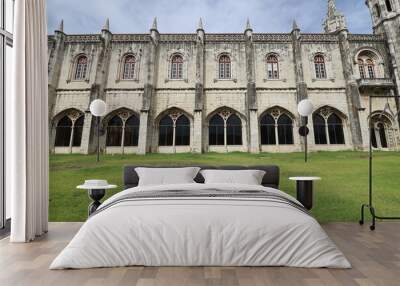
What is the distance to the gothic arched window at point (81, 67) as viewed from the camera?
6568mm

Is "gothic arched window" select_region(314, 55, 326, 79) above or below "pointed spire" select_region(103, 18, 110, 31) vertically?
below

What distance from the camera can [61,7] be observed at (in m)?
5.36

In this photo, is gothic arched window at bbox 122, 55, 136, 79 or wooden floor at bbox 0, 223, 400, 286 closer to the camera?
wooden floor at bbox 0, 223, 400, 286

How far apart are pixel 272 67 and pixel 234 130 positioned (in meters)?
2.14

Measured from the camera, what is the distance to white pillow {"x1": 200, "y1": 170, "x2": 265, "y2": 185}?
371 cm

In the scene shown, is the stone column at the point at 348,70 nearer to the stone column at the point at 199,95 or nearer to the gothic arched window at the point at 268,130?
the gothic arched window at the point at 268,130

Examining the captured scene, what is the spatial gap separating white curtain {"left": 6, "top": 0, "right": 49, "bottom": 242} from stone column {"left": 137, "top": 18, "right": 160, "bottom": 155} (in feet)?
8.47

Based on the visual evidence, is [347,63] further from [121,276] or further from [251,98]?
[121,276]

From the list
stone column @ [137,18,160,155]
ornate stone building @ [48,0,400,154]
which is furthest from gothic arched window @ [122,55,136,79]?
stone column @ [137,18,160,155]

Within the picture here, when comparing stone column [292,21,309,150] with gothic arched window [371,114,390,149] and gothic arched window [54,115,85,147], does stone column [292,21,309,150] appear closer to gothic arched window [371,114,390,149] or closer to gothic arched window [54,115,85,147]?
gothic arched window [371,114,390,149]

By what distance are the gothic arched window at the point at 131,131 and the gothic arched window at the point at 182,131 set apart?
101 cm

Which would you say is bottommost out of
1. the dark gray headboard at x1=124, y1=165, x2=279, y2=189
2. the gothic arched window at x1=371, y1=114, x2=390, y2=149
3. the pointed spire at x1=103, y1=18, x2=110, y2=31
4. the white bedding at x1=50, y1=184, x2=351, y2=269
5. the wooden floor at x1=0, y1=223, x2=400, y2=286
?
the wooden floor at x1=0, y1=223, x2=400, y2=286

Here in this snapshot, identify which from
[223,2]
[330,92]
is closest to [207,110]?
[223,2]

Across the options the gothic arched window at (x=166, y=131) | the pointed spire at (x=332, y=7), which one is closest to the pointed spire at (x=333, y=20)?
the pointed spire at (x=332, y=7)
